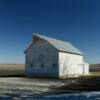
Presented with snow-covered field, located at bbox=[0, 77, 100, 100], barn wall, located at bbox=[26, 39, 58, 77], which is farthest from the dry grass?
snow-covered field, located at bbox=[0, 77, 100, 100]

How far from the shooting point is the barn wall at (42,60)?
37.4m

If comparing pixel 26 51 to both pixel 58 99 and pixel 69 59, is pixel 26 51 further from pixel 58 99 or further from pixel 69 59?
pixel 58 99

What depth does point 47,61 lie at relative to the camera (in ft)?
125

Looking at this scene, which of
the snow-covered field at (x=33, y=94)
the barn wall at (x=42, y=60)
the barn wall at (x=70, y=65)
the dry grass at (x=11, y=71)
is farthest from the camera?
the dry grass at (x=11, y=71)

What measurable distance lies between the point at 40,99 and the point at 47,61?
25.1 metres

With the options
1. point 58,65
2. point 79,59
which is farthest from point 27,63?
point 79,59

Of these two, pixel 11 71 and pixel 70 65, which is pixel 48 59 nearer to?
pixel 70 65

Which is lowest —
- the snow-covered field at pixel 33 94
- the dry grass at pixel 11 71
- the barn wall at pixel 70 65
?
the snow-covered field at pixel 33 94

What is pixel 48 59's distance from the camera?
38062mm

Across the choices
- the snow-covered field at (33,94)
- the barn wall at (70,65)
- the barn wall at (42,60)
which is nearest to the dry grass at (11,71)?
the barn wall at (42,60)

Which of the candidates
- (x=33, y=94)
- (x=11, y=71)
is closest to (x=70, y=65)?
(x=33, y=94)

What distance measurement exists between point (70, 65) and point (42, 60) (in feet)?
18.3

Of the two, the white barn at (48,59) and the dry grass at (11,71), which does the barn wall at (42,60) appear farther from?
the dry grass at (11,71)

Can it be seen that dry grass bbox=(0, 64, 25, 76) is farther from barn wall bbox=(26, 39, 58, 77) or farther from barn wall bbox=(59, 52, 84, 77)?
barn wall bbox=(59, 52, 84, 77)
